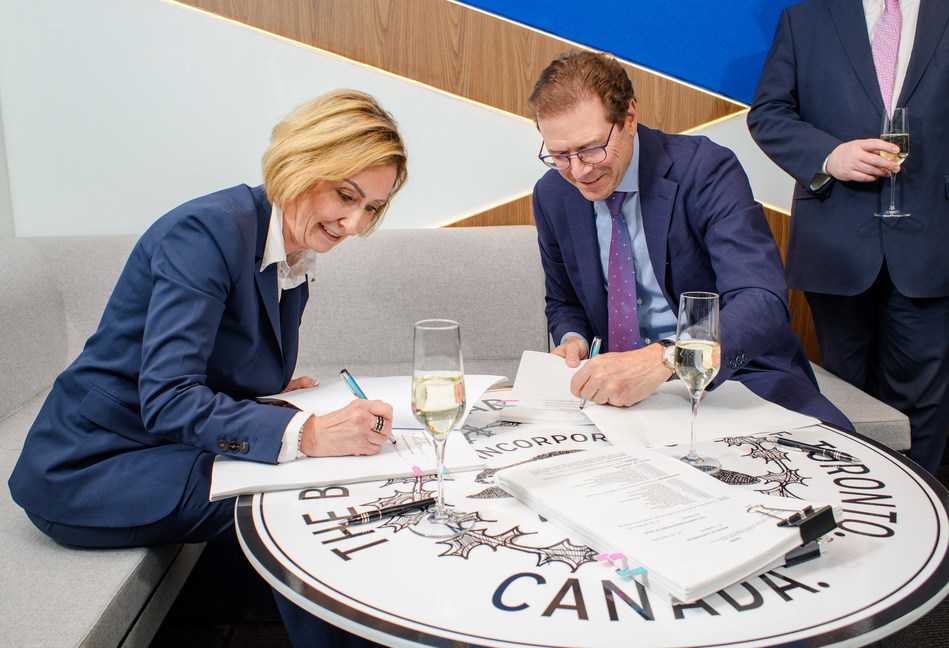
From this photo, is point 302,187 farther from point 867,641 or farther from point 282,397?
point 867,641

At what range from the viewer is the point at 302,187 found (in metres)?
1.45

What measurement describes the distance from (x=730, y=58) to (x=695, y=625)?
2.75 meters

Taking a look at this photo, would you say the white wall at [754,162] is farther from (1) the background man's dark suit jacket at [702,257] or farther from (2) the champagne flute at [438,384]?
(2) the champagne flute at [438,384]

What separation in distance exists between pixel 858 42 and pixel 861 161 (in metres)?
0.44

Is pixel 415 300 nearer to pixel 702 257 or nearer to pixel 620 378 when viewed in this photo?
pixel 702 257

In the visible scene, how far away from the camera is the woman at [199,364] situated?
1.24 m

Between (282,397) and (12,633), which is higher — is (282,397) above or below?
above

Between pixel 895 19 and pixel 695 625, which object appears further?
pixel 895 19

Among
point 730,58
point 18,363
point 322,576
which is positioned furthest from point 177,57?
point 322,576

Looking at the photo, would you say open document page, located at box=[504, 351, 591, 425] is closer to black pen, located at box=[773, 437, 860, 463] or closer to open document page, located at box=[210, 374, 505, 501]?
open document page, located at box=[210, 374, 505, 501]

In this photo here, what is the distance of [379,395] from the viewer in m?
1.47

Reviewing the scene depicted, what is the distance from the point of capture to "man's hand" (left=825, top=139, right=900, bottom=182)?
2.14 meters

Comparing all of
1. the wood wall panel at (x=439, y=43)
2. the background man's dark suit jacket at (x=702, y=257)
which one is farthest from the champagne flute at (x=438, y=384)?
the wood wall panel at (x=439, y=43)

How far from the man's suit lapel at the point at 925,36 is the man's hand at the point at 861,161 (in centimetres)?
29
